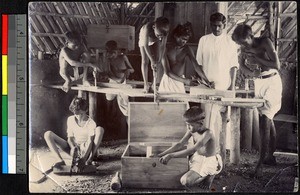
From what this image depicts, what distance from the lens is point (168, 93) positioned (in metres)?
2.36

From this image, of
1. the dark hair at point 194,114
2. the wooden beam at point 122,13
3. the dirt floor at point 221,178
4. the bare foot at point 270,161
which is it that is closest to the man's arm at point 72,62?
the wooden beam at point 122,13

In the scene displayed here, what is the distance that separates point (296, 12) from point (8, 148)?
54.7 inches

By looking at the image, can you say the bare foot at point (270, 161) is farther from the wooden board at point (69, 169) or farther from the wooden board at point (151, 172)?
the wooden board at point (69, 169)

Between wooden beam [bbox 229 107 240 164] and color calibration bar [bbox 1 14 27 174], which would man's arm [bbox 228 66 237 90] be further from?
color calibration bar [bbox 1 14 27 174]

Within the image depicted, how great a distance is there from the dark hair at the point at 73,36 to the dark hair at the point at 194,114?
56 centimetres

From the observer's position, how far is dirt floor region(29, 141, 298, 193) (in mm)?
2367

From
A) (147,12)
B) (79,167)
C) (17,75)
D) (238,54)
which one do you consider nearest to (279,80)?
(238,54)

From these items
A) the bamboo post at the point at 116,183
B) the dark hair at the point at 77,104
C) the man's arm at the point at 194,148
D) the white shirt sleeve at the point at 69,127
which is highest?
the dark hair at the point at 77,104

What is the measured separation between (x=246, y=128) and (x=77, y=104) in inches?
29.2

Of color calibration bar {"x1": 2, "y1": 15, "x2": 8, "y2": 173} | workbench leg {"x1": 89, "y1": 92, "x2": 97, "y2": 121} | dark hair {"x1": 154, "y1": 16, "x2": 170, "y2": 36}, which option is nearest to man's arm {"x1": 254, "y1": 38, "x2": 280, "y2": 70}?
dark hair {"x1": 154, "y1": 16, "x2": 170, "y2": 36}

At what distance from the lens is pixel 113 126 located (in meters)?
2.36

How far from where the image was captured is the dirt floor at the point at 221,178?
2.37m

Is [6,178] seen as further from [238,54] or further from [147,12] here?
[238,54]

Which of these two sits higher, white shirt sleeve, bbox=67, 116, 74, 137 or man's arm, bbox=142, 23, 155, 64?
man's arm, bbox=142, 23, 155, 64
